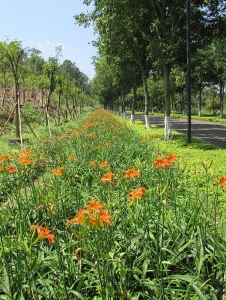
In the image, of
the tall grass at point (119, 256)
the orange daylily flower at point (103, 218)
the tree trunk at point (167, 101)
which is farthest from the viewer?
the tree trunk at point (167, 101)

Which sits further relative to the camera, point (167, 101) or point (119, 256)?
point (167, 101)

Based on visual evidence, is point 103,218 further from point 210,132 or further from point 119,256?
point 210,132

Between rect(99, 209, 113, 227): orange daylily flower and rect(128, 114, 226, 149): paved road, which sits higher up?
rect(99, 209, 113, 227): orange daylily flower

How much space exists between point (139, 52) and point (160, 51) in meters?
5.72

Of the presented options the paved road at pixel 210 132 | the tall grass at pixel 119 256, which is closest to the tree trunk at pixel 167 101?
the paved road at pixel 210 132

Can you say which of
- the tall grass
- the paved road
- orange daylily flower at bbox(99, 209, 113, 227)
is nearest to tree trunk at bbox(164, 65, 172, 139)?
the paved road

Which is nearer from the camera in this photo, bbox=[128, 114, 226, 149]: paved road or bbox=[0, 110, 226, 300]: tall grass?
bbox=[0, 110, 226, 300]: tall grass

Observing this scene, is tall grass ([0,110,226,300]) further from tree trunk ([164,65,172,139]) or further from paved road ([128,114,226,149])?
tree trunk ([164,65,172,139])

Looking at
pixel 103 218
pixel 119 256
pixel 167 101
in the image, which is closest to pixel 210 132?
pixel 167 101

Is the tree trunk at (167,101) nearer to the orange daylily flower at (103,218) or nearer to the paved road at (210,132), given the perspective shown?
the paved road at (210,132)

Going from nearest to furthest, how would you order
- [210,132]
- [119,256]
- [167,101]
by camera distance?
[119,256], [167,101], [210,132]

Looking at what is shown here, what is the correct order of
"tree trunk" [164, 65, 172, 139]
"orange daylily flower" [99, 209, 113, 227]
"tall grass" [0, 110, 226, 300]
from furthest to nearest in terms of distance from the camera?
"tree trunk" [164, 65, 172, 139] → "tall grass" [0, 110, 226, 300] → "orange daylily flower" [99, 209, 113, 227]

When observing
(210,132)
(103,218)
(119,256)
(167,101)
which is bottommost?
(119,256)

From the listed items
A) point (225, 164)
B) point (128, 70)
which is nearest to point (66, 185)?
point (225, 164)
